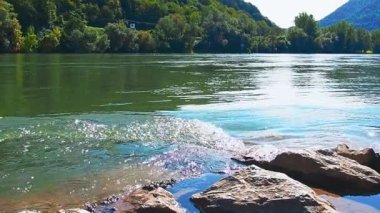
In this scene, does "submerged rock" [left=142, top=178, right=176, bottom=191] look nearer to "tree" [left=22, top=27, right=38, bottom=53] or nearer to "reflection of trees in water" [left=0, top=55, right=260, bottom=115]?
"reflection of trees in water" [left=0, top=55, right=260, bottom=115]

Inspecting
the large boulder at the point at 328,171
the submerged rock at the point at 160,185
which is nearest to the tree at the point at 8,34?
the submerged rock at the point at 160,185

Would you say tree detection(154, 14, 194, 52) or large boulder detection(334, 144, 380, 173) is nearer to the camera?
large boulder detection(334, 144, 380, 173)

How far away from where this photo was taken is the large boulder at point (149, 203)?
1185cm

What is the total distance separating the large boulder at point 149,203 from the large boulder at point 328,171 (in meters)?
4.25

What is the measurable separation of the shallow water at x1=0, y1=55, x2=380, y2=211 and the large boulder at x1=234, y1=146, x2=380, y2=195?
947mm

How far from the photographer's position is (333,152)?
53.9ft

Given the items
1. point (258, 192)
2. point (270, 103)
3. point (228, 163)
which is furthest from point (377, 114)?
point (258, 192)

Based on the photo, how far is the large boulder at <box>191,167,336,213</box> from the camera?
11.6 metres

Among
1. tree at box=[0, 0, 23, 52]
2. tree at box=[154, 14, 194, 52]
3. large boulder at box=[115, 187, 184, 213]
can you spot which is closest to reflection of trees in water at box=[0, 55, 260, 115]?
large boulder at box=[115, 187, 184, 213]

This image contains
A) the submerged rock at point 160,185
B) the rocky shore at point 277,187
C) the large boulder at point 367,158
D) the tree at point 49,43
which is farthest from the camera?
the tree at point 49,43

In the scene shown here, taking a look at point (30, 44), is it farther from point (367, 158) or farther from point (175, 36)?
point (367, 158)

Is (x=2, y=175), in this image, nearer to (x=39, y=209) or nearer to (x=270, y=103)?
(x=39, y=209)

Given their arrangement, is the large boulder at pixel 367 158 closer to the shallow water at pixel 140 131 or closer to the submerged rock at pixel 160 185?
the shallow water at pixel 140 131

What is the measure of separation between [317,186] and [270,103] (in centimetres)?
1968
